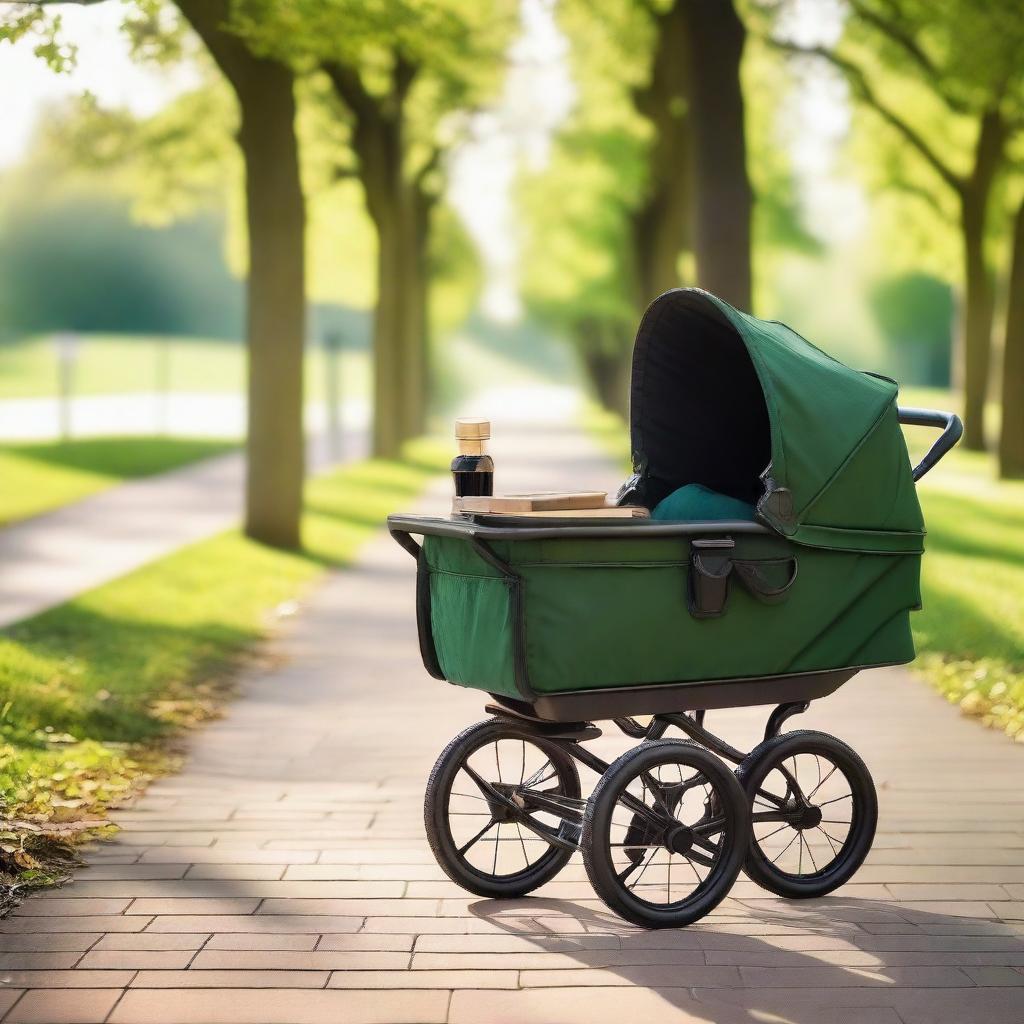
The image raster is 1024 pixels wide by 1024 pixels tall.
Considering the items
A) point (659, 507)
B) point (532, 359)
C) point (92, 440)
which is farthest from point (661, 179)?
point (532, 359)

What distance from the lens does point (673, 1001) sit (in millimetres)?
4375

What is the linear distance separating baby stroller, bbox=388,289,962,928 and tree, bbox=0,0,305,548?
10.2 m

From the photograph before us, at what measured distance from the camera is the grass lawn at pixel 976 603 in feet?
30.0

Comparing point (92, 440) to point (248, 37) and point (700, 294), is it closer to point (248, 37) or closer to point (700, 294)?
point (248, 37)

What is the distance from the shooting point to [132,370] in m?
78.0

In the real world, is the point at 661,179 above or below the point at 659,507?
above

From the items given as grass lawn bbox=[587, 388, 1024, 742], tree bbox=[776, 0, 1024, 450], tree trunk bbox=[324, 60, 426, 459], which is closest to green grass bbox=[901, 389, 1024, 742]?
grass lawn bbox=[587, 388, 1024, 742]

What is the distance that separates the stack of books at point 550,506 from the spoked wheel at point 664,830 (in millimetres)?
677

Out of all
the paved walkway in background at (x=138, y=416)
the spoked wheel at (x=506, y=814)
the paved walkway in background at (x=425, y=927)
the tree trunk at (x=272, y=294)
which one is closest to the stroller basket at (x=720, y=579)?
the spoked wheel at (x=506, y=814)

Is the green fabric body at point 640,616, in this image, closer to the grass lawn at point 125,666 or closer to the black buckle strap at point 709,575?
the black buckle strap at point 709,575

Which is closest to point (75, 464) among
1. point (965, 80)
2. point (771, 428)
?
point (965, 80)

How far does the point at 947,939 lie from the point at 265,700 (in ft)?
16.7

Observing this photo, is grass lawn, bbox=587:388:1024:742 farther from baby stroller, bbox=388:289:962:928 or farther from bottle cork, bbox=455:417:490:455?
bottle cork, bbox=455:417:490:455

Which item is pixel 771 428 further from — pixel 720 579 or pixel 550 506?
pixel 550 506
